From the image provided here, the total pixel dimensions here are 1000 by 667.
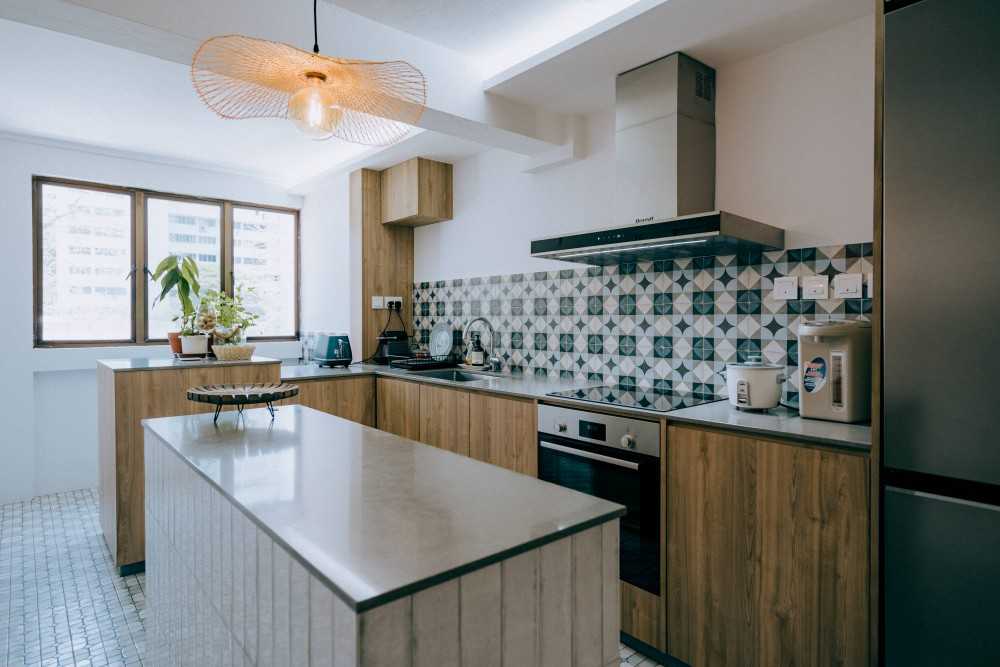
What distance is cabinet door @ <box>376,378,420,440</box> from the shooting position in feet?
11.2

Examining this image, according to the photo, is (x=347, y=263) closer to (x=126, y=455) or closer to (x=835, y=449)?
(x=126, y=455)

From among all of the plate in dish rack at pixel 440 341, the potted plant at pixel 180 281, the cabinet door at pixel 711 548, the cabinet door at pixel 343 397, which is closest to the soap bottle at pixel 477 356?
the plate in dish rack at pixel 440 341

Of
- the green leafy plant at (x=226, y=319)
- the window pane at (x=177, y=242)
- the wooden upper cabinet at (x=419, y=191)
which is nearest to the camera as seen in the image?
the green leafy plant at (x=226, y=319)

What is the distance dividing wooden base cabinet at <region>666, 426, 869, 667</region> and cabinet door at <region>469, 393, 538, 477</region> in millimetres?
744

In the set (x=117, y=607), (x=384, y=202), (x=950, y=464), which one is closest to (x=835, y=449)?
(x=950, y=464)

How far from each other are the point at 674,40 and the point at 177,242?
13.5ft

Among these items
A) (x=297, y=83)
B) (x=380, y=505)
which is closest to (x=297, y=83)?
(x=297, y=83)

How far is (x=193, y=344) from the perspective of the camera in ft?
10.5

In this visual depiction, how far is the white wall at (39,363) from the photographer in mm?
3844

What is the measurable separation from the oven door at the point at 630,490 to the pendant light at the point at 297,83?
151 centimetres

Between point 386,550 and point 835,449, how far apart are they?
139cm

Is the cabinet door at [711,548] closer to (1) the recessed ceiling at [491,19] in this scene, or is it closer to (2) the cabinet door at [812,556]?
(2) the cabinet door at [812,556]

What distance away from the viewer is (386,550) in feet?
2.76

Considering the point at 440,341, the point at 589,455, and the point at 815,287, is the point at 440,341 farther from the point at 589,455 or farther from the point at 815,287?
the point at 815,287
